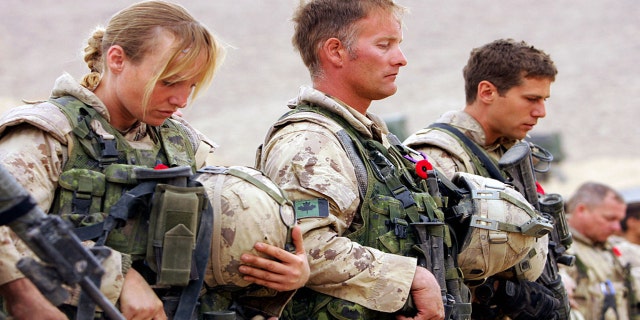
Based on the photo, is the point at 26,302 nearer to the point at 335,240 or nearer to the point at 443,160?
the point at 335,240

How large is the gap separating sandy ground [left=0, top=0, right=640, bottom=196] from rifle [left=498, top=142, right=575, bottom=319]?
22.5 m

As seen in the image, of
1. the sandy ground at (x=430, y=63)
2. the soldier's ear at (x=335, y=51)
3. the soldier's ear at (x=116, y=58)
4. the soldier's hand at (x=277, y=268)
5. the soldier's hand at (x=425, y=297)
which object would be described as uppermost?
the sandy ground at (x=430, y=63)

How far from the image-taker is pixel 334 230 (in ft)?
15.1

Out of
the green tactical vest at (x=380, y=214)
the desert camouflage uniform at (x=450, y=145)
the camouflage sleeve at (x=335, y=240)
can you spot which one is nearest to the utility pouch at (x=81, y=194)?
the camouflage sleeve at (x=335, y=240)

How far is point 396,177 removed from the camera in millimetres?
4887

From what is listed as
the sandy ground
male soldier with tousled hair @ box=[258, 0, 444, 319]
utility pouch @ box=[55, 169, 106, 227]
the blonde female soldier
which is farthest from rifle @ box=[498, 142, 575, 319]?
the sandy ground

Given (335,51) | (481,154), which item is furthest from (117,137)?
(481,154)

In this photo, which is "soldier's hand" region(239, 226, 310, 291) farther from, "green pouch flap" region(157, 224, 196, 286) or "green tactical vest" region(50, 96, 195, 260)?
"green tactical vest" region(50, 96, 195, 260)

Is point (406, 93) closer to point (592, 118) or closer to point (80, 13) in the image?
point (592, 118)

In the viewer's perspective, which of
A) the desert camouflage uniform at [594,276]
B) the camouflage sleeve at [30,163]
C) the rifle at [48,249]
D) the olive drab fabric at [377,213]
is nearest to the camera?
the rifle at [48,249]

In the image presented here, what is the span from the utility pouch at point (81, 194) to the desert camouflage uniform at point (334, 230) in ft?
3.03

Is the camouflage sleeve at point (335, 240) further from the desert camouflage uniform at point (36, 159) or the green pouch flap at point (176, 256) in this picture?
the desert camouflage uniform at point (36, 159)

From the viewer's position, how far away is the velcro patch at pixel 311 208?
4.44 m

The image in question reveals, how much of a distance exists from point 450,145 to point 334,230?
74.4 inches
